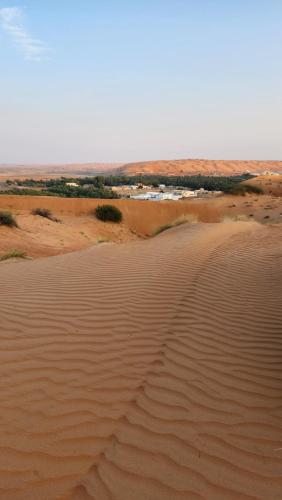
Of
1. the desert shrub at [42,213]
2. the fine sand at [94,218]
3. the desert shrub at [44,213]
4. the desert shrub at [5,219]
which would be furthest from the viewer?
the desert shrub at [42,213]

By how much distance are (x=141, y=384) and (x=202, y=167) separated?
137 meters

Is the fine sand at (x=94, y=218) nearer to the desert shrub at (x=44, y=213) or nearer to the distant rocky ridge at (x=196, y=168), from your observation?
the desert shrub at (x=44, y=213)

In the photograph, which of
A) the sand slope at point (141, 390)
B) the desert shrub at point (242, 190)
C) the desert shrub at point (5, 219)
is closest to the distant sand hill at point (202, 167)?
the desert shrub at point (242, 190)

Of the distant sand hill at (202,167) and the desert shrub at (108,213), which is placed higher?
the distant sand hill at (202,167)

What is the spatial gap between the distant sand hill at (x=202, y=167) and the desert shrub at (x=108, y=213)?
296ft

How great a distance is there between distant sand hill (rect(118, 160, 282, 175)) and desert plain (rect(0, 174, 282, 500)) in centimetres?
11462

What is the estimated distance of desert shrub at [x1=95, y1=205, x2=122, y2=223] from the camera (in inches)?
1195

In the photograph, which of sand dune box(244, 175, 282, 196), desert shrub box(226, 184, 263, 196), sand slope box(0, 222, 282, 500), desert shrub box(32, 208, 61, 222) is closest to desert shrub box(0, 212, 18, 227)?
desert shrub box(32, 208, 61, 222)

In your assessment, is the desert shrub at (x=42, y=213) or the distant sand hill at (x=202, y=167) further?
the distant sand hill at (x=202, y=167)

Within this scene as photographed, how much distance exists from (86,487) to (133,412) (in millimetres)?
798

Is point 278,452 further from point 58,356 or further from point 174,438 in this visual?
point 58,356

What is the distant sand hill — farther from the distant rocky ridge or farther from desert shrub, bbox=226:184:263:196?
desert shrub, bbox=226:184:263:196

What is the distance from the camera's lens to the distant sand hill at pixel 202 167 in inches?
4923

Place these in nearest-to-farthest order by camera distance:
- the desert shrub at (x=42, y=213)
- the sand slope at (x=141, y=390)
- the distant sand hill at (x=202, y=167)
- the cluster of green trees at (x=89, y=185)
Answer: the sand slope at (x=141, y=390) → the desert shrub at (x=42, y=213) → the cluster of green trees at (x=89, y=185) → the distant sand hill at (x=202, y=167)
